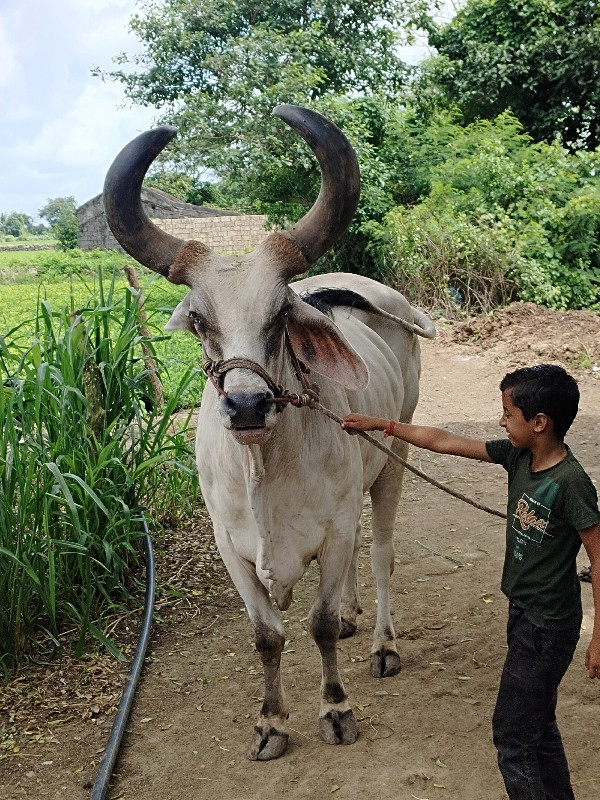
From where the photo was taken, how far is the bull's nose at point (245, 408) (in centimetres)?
231

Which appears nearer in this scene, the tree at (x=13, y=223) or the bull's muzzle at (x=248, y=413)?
the bull's muzzle at (x=248, y=413)

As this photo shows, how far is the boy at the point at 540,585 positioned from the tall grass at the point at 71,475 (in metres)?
1.81

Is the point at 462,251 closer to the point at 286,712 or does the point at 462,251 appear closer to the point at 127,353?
the point at 127,353

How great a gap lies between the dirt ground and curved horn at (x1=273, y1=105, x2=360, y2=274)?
1.71 meters

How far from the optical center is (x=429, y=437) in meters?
2.62

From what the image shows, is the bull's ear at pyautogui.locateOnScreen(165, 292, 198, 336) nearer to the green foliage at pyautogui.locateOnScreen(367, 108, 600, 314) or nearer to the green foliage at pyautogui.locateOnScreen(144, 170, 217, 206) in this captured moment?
the green foliage at pyautogui.locateOnScreen(367, 108, 600, 314)

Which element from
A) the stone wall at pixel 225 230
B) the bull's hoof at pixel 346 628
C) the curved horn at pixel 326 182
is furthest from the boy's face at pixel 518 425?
the stone wall at pixel 225 230

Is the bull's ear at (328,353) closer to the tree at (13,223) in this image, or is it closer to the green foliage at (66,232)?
the green foliage at (66,232)

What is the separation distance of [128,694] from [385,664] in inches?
41.5

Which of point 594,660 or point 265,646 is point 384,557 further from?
point 594,660

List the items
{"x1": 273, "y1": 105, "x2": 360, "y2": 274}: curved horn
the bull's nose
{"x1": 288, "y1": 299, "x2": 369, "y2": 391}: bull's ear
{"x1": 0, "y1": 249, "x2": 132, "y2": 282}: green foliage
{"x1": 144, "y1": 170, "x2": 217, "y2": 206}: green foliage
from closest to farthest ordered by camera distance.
→ the bull's nose, {"x1": 273, "y1": 105, "x2": 360, "y2": 274}: curved horn, {"x1": 288, "y1": 299, "x2": 369, "y2": 391}: bull's ear, {"x1": 0, "y1": 249, "x2": 132, "y2": 282}: green foliage, {"x1": 144, "y1": 170, "x2": 217, "y2": 206}: green foliage

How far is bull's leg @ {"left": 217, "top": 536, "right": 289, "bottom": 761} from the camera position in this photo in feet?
9.97

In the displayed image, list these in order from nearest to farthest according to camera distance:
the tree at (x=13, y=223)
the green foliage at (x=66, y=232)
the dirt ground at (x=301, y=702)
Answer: the dirt ground at (x=301, y=702) < the green foliage at (x=66, y=232) < the tree at (x=13, y=223)

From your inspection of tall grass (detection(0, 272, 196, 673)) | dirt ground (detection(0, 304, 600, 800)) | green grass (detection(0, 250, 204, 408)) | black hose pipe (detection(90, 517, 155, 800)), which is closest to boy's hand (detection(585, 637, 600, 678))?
dirt ground (detection(0, 304, 600, 800))
